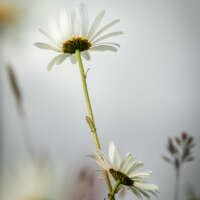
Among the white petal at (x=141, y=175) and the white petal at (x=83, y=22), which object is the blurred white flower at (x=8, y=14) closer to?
the white petal at (x=83, y=22)

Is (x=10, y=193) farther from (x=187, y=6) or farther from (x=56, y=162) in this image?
(x=187, y=6)

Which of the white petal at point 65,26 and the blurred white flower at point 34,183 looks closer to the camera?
the white petal at point 65,26

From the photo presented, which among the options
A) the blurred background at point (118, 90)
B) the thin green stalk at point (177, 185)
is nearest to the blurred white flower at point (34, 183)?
the blurred background at point (118, 90)

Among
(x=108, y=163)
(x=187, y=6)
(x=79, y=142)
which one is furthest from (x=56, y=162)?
(x=187, y=6)

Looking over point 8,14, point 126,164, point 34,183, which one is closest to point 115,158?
point 126,164

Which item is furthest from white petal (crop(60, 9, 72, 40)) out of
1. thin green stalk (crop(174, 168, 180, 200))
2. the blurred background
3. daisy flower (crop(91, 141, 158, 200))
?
thin green stalk (crop(174, 168, 180, 200))

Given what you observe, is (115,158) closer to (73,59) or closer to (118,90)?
(73,59)

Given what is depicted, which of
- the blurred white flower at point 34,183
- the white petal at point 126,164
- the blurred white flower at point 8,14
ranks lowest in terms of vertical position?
the blurred white flower at point 34,183
